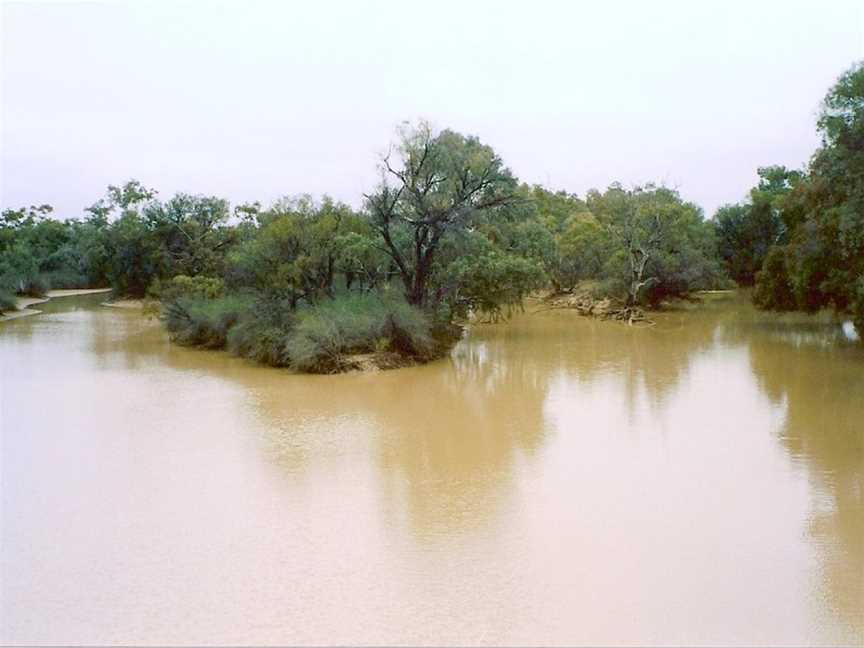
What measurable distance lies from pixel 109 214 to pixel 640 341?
3781 cm

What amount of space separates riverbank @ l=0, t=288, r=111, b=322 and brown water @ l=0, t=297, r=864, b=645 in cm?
2148

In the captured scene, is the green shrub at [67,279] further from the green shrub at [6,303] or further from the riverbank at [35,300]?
the green shrub at [6,303]

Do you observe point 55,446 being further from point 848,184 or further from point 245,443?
point 848,184

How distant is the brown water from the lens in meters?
6.96

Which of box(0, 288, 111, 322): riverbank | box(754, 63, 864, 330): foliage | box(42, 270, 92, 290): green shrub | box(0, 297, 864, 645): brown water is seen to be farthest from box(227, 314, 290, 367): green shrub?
box(42, 270, 92, 290): green shrub

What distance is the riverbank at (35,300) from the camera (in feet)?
127

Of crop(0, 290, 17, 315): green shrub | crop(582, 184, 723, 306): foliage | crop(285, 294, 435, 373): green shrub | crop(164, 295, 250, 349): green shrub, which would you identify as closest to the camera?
crop(285, 294, 435, 373): green shrub

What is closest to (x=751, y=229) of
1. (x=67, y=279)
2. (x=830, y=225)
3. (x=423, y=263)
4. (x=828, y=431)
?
(x=830, y=225)

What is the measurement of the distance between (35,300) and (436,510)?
46.8 metres

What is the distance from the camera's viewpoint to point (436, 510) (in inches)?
385

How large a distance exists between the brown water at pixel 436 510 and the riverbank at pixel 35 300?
2148cm

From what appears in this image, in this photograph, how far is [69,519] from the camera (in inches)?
380

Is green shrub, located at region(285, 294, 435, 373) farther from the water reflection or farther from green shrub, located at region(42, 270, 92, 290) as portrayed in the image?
green shrub, located at region(42, 270, 92, 290)

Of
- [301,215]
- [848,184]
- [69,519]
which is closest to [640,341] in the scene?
[848,184]
